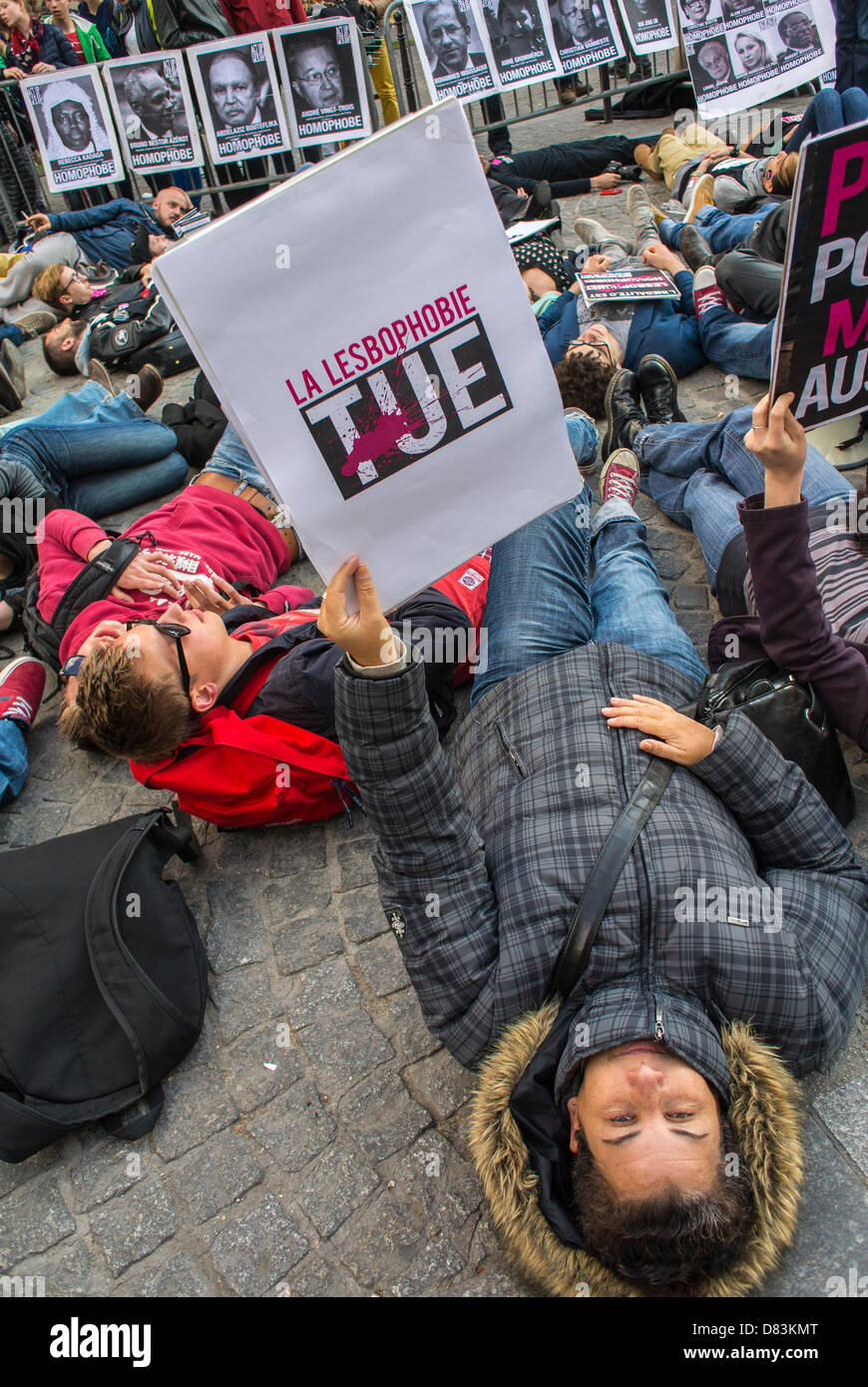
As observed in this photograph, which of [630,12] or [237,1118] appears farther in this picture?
[630,12]

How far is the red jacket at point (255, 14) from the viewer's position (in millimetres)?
7918

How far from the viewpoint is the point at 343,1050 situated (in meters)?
2.73

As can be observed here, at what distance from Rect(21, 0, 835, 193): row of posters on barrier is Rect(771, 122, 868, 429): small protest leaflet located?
20.3ft

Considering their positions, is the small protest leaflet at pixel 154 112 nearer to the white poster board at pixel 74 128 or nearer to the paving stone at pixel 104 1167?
the white poster board at pixel 74 128

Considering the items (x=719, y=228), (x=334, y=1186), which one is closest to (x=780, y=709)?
(x=334, y=1186)

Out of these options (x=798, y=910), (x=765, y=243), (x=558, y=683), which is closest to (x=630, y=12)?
(x=765, y=243)

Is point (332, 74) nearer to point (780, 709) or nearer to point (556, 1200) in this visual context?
point (780, 709)

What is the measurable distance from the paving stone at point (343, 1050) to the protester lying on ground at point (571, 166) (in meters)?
7.75

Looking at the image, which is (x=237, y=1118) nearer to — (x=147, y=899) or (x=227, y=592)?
(x=147, y=899)

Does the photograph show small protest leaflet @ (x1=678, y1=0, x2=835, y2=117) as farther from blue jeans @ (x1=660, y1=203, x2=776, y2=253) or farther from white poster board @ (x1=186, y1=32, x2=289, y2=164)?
white poster board @ (x1=186, y1=32, x2=289, y2=164)

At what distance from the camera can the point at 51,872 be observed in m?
2.81

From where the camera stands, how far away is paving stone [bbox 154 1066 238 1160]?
260 cm

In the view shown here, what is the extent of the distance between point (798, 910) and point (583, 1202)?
888 millimetres

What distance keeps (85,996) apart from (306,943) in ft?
2.38
